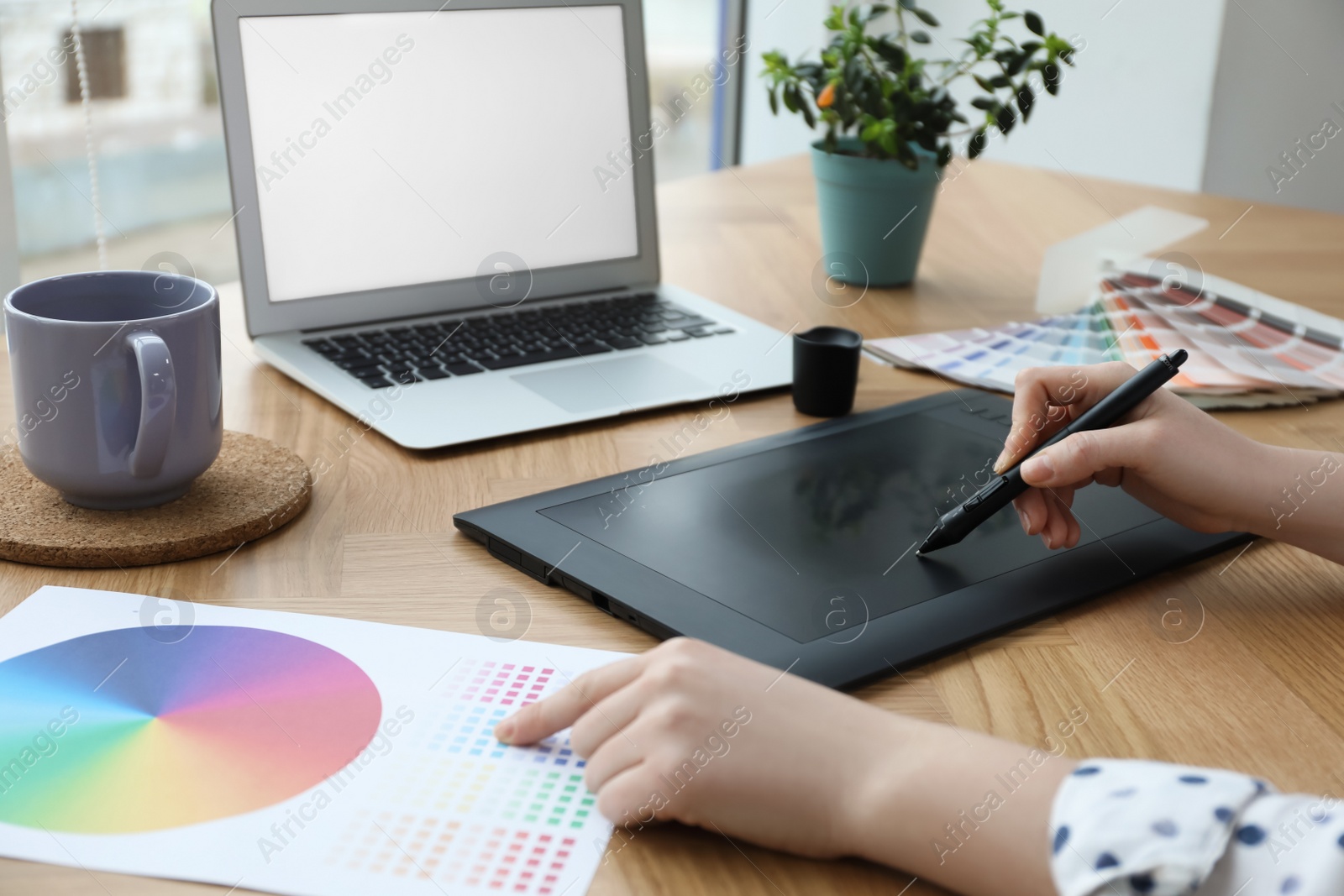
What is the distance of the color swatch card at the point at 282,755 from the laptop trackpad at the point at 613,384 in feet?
1.19

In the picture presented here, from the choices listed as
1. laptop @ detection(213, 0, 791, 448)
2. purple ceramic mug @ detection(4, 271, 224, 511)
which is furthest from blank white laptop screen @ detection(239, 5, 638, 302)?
purple ceramic mug @ detection(4, 271, 224, 511)

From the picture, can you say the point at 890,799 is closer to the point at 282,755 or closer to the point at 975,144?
the point at 282,755

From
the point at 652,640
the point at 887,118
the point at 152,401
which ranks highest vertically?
the point at 887,118

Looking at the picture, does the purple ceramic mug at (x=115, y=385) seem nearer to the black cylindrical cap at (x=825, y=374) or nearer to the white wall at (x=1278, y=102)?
the black cylindrical cap at (x=825, y=374)

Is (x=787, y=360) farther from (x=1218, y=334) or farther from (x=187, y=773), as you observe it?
(x=187, y=773)

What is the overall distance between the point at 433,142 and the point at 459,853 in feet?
2.54

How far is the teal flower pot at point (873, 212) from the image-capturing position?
1.32 metres

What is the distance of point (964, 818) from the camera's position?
1.61 ft

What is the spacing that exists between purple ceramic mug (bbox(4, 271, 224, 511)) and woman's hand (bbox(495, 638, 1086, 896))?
0.34 m

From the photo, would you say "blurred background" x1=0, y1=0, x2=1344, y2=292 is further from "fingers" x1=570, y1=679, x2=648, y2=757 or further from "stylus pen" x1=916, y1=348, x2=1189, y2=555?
"fingers" x1=570, y1=679, x2=648, y2=757

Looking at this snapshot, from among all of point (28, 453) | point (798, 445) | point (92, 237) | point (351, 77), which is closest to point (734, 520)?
point (798, 445)

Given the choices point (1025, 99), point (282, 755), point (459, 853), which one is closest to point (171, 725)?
point (282, 755)

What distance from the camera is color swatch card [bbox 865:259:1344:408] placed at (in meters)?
1.06

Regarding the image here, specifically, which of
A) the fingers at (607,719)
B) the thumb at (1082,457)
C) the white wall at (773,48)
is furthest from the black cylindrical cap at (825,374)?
the white wall at (773,48)
